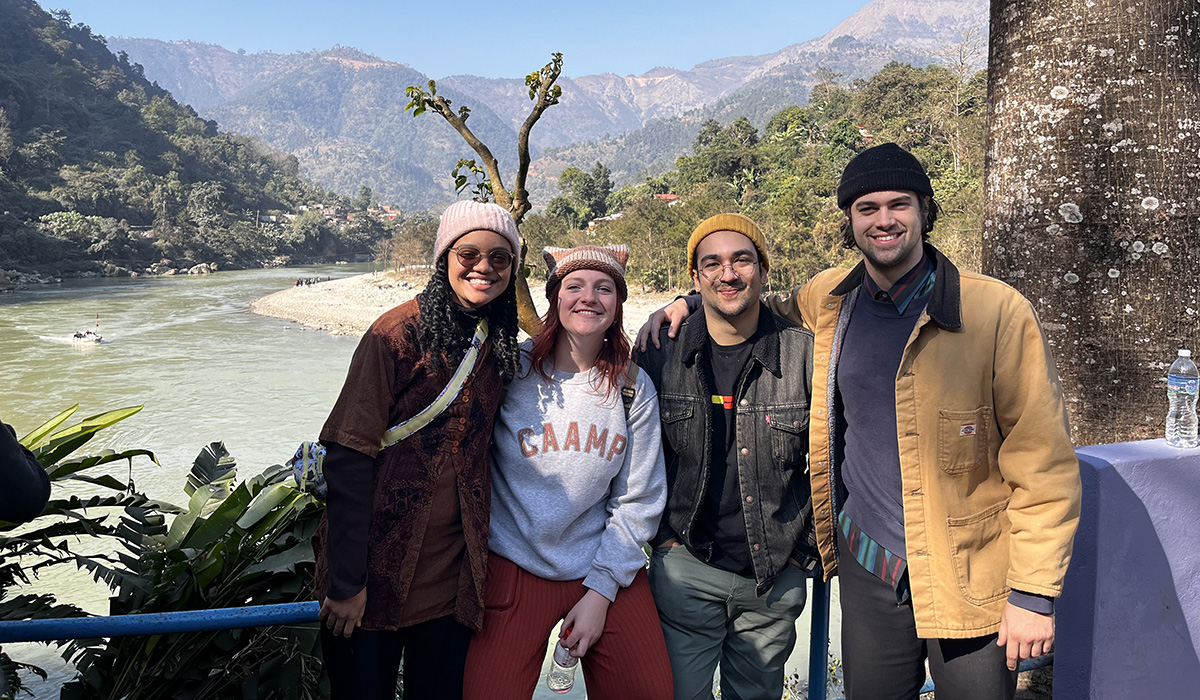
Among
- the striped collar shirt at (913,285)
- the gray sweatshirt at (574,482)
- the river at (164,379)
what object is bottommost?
the river at (164,379)

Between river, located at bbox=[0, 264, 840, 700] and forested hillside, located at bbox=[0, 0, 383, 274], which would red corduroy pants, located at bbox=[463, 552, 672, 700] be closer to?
river, located at bbox=[0, 264, 840, 700]

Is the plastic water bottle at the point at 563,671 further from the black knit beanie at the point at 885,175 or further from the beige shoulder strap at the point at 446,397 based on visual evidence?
the black knit beanie at the point at 885,175

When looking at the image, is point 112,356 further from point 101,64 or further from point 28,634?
point 101,64

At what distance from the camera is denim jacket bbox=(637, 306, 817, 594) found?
66.2 inches

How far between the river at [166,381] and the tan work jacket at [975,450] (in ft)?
11.6

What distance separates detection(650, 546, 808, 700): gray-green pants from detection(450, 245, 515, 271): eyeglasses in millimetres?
755

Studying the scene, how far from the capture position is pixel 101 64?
91.2 meters

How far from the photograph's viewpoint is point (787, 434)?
1.69 m

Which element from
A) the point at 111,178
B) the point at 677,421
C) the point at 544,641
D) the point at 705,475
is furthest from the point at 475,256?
the point at 111,178

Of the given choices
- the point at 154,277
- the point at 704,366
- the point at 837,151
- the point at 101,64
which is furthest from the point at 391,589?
the point at 101,64

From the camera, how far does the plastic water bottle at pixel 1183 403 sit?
1.74m

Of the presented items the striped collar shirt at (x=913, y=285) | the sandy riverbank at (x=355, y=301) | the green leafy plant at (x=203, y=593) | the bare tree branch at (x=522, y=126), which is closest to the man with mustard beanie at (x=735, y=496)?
the striped collar shirt at (x=913, y=285)

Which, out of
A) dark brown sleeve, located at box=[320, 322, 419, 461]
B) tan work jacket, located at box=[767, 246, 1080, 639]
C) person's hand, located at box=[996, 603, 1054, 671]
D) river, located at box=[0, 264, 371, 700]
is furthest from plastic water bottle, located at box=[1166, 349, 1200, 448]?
river, located at box=[0, 264, 371, 700]

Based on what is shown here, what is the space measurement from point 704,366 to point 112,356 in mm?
29515
